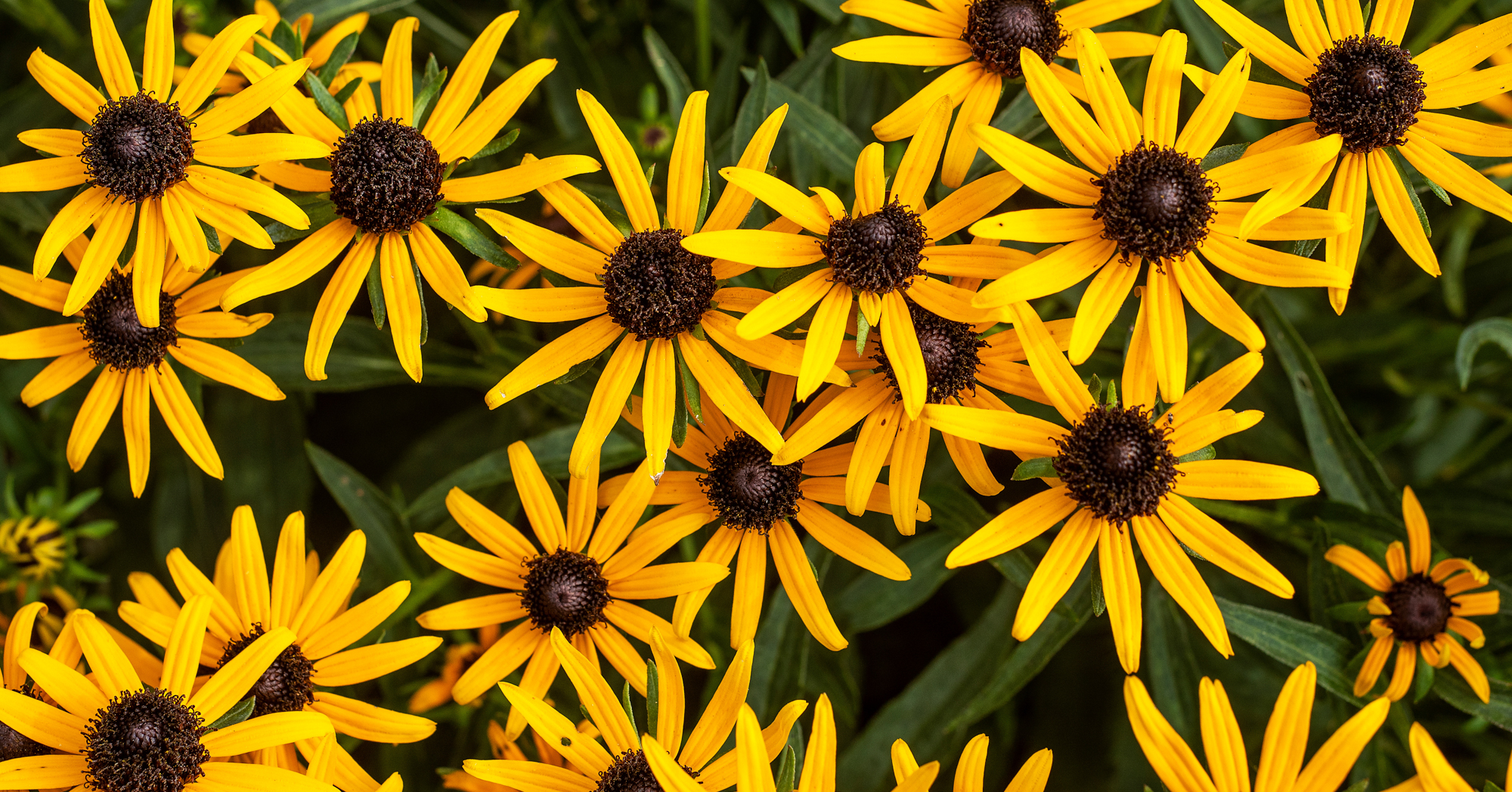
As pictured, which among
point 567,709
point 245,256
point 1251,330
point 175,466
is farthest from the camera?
point 175,466

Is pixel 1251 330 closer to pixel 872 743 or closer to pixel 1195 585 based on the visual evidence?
pixel 1195 585

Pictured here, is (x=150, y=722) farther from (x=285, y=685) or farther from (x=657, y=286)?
(x=657, y=286)

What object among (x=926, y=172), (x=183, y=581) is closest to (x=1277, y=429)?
(x=926, y=172)

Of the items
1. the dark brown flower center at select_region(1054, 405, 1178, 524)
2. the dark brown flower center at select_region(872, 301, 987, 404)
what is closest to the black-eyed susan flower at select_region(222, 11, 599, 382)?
the dark brown flower center at select_region(872, 301, 987, 404)

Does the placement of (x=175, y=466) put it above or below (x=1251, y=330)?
above

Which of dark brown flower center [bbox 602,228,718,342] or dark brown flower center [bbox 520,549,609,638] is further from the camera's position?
dark brown flower center [bbox 520,549,609,638]

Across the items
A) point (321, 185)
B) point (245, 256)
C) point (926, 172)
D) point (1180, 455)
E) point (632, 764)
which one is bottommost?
point (632, 764)

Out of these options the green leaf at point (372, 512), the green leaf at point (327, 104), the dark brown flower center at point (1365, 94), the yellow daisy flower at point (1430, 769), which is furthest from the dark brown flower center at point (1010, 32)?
the green leaf at point (372, 512)

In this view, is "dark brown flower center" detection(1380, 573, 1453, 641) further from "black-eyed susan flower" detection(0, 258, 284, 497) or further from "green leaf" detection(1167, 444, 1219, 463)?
"black-eyed susan flower" detection(0, 258, 284, 497)
